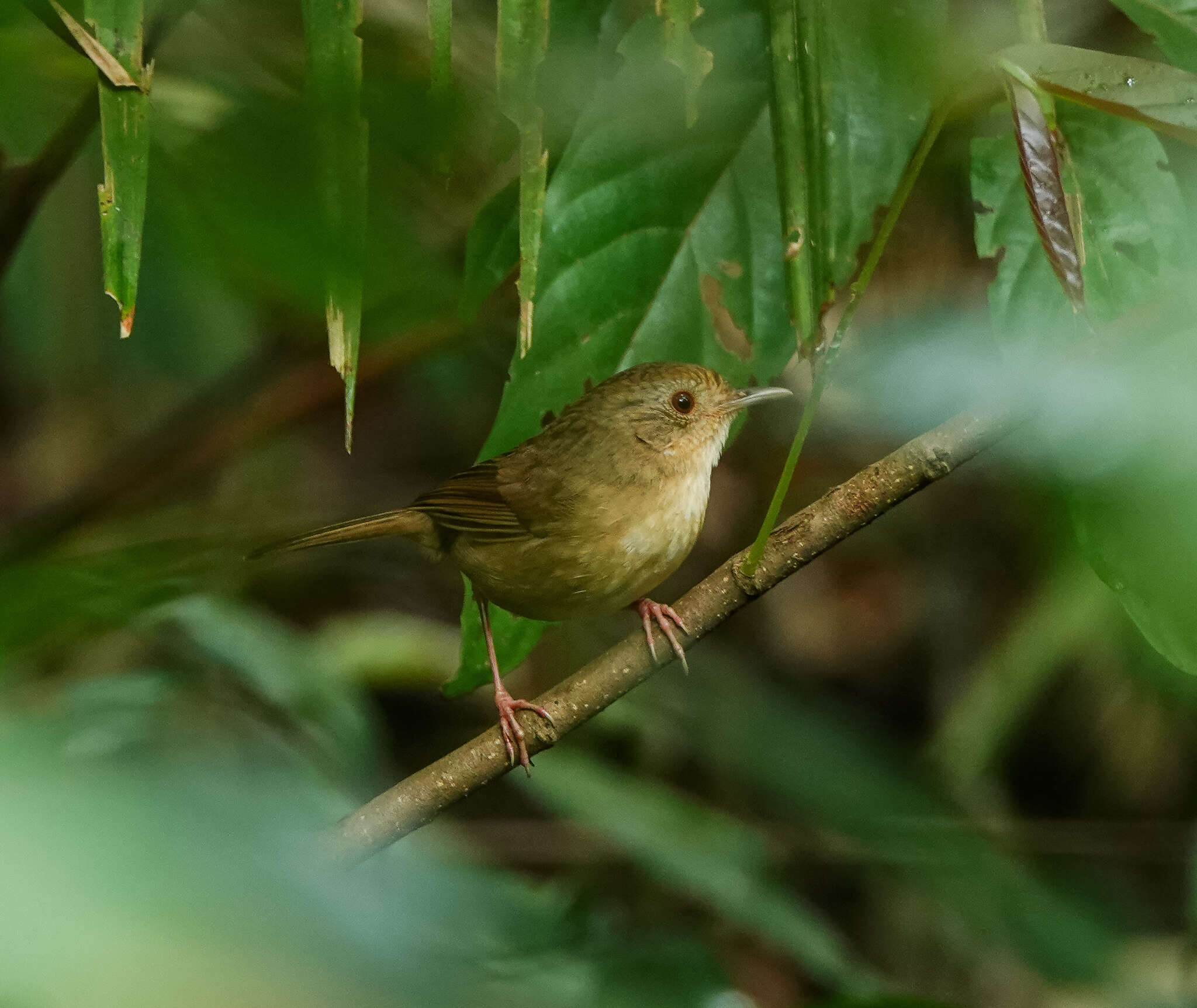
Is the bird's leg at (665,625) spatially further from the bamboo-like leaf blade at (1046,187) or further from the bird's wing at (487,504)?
the bamboo-like leaf blade at (1046,187)

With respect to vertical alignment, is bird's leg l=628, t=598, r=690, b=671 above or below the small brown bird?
below

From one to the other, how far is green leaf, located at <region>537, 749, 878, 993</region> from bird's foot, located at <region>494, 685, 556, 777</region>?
143 cm

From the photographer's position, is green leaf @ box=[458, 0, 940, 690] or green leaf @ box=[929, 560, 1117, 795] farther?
green leaf @ box=[929, 560, 1117, 795]

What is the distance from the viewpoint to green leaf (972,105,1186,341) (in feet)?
6.46

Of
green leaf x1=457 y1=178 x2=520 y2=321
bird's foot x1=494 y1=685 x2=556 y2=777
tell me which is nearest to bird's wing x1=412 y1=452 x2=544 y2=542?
bird's foot x1=494 y1=685 x2=556 y2=777

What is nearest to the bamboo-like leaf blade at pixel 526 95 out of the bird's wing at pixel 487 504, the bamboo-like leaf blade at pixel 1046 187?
the bamboo-like leaf blade at pixel 1046 187

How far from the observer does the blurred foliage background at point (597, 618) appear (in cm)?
71

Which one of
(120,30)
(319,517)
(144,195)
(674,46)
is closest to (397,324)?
(144,195)

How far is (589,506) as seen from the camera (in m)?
3.23

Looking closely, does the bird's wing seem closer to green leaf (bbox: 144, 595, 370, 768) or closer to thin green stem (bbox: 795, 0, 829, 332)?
green leaf (bbox: 144, 595, 370, 768)

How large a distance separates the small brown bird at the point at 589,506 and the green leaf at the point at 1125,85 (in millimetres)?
1323

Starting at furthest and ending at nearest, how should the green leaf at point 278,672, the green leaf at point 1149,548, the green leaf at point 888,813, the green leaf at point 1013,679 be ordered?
the green leaf at point 1013,679
the green leaf at point 888,813
the green leaf at point 278,672
the green leaf at point 1149,548

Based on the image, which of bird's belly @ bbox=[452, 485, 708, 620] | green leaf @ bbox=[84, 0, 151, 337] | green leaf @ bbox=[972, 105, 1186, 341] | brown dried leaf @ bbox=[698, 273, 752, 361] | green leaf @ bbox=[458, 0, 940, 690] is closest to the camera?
green leaf @ bbox=[84, 0, 151, 337]

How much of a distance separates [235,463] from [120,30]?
4327 millimetres
